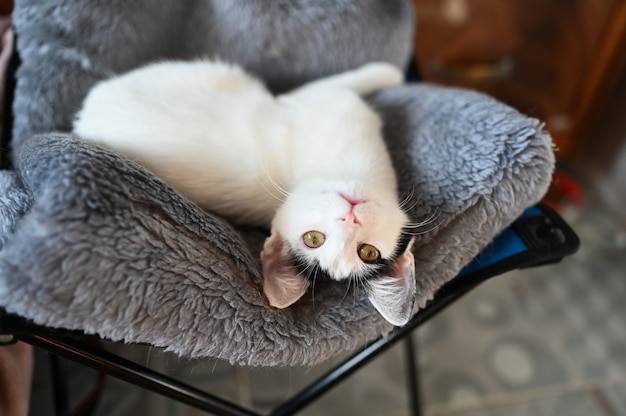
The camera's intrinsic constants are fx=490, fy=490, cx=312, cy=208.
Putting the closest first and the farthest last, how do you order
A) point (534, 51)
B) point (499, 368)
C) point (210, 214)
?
point (210, 214) < point (499, 368) < point (534, 51)

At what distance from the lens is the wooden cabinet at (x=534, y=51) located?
143 cm

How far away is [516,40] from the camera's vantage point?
4.91 ft

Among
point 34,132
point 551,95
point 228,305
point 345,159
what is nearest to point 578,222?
point 551,95

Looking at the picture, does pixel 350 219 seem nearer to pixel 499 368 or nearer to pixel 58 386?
pixel 58 386

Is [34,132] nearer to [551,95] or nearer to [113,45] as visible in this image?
[113,45]

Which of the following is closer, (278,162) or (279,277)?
(279,277)

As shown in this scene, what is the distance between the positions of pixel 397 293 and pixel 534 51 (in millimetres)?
1224

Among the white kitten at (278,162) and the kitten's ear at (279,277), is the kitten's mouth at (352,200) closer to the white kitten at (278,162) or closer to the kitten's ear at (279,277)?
the white kitten at (278,162)

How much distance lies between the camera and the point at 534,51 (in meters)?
1.53

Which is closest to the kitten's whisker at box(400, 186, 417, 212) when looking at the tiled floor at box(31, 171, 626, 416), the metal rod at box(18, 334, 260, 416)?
the metal rod at box(18, 334, 260, 416)

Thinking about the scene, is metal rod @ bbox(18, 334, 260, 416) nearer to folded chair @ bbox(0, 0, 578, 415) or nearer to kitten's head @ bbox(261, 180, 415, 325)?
folded chair @ bbox(0, 0, 578, 415)

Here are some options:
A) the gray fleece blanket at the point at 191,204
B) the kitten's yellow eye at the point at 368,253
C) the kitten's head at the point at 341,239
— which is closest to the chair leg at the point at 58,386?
the gray fleece blanket at the point at 191,204

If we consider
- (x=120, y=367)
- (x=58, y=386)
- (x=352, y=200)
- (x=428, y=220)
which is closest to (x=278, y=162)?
(x=352, y=200)

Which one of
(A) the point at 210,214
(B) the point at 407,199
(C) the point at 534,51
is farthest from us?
(C) the point at 534,51
